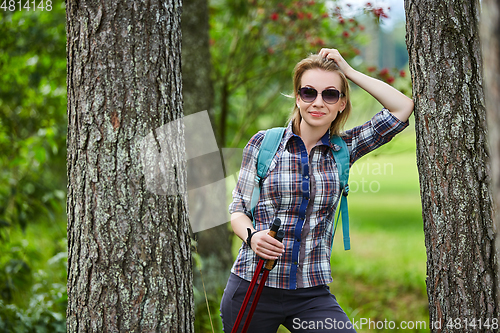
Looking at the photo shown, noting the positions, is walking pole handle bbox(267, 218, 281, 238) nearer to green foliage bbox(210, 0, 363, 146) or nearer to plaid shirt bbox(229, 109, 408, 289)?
plaid shirt bbox(229, 109, 408, 289)

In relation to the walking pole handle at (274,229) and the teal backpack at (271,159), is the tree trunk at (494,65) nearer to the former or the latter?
the walking pole handle at (274,229)

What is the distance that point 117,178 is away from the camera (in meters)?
1.89

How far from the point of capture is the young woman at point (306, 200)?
1.95 m

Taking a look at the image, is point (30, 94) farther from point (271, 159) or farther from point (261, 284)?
point (261, 284)

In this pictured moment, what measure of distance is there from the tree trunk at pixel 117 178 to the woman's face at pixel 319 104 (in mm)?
685

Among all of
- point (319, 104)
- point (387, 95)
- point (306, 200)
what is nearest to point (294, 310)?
point (306, 200)

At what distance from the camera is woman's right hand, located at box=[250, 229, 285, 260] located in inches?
71.2

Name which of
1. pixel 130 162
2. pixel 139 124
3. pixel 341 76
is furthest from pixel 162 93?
pixel 341 76

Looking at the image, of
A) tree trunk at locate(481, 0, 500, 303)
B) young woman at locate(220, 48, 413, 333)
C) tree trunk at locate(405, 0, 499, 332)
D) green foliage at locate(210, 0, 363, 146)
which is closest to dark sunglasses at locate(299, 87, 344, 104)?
young woman at locate(220, 48, 413, 333)

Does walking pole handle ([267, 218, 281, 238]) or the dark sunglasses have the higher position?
the dark sunglasses

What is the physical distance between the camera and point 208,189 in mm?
4711

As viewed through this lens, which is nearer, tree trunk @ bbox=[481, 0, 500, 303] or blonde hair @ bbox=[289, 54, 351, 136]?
tree trunk @ bbox=[481, 0, 500, 303]

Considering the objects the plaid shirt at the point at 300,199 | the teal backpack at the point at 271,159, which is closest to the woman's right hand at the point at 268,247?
the plaid shirt at the point at 300,199

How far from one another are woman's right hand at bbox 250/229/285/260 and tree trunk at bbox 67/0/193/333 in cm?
42
